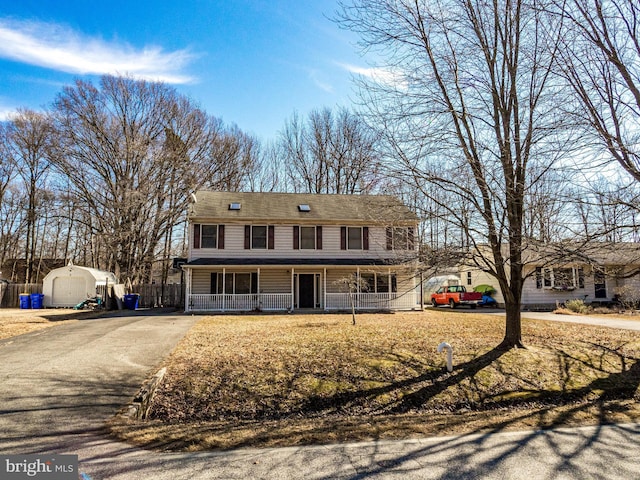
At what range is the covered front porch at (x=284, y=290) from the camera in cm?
1973

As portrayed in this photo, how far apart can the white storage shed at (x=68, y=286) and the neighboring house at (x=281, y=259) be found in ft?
26.4

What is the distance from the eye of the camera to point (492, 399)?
6.96m

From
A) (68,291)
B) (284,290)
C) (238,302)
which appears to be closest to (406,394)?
(238,302)

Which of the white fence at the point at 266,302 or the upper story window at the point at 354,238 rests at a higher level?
the upper story window at the point at 354,238

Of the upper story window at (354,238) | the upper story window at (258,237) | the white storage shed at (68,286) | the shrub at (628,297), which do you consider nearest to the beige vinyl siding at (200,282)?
the upper story window at (258,237)

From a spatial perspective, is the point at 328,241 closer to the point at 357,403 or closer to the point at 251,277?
the point at 251,277

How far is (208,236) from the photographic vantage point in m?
20.8

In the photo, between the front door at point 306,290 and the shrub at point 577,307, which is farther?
the front door at point 306,290

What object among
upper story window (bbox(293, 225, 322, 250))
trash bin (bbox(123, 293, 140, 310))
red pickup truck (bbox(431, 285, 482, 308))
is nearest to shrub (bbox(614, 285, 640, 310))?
red pickup truck (bbox(431, 285, 482, 308))

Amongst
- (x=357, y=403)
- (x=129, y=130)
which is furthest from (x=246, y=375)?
(x=129, y=130)

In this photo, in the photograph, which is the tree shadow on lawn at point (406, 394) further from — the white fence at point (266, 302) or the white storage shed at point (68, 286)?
the white storage shed at point (68, 286)

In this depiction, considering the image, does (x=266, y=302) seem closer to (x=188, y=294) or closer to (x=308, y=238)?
(x=188, y=294)

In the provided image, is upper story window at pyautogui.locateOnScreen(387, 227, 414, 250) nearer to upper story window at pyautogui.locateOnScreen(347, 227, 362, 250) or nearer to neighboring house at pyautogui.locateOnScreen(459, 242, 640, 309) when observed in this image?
neighboring house at pyautogui.locateOnScreen(459, 242, 640, 309)

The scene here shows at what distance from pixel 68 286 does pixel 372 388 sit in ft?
77.2
